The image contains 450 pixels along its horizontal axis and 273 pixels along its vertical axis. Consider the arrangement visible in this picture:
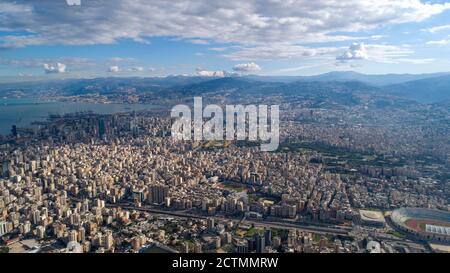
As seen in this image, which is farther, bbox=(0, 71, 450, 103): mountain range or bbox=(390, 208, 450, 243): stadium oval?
bbox=(0, 71, 450, 103): mountain range

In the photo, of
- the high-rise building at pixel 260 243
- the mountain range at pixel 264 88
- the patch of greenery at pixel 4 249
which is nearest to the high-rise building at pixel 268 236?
the high-rise building at pixel 260 243

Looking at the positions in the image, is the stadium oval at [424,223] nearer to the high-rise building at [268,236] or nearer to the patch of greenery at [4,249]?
the high-rise building at [268,236]

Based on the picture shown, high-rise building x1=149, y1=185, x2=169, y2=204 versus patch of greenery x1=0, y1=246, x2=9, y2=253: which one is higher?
high-rise building x1=149, y1=185, x2=169, y2=204

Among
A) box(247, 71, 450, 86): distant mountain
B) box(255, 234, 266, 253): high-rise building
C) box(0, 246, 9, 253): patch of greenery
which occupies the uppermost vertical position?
box(247, 71, 450, 86): distant mountain

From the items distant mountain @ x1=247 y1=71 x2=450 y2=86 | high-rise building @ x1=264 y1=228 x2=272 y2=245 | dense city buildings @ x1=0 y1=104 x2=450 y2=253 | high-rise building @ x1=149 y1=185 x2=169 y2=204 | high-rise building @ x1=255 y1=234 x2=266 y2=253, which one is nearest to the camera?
high-rise building @ x1=255 y1=234 x2=266 y2=253

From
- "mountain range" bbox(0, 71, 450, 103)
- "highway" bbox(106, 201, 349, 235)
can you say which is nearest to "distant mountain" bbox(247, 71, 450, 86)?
"mountain range" bbox(0, 71, 450, 103)

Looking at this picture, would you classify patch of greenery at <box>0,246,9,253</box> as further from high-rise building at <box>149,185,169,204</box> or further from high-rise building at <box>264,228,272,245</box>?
high-rise building at <box>264,228,272,245</box>

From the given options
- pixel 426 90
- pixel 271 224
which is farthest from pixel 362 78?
pixel 271 224

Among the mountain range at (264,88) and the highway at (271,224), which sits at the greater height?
the mountain range at (264,88)

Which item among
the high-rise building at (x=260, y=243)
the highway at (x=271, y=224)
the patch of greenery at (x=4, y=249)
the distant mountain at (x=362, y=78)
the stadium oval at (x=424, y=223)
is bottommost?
the highway at (x=271, y=224)
